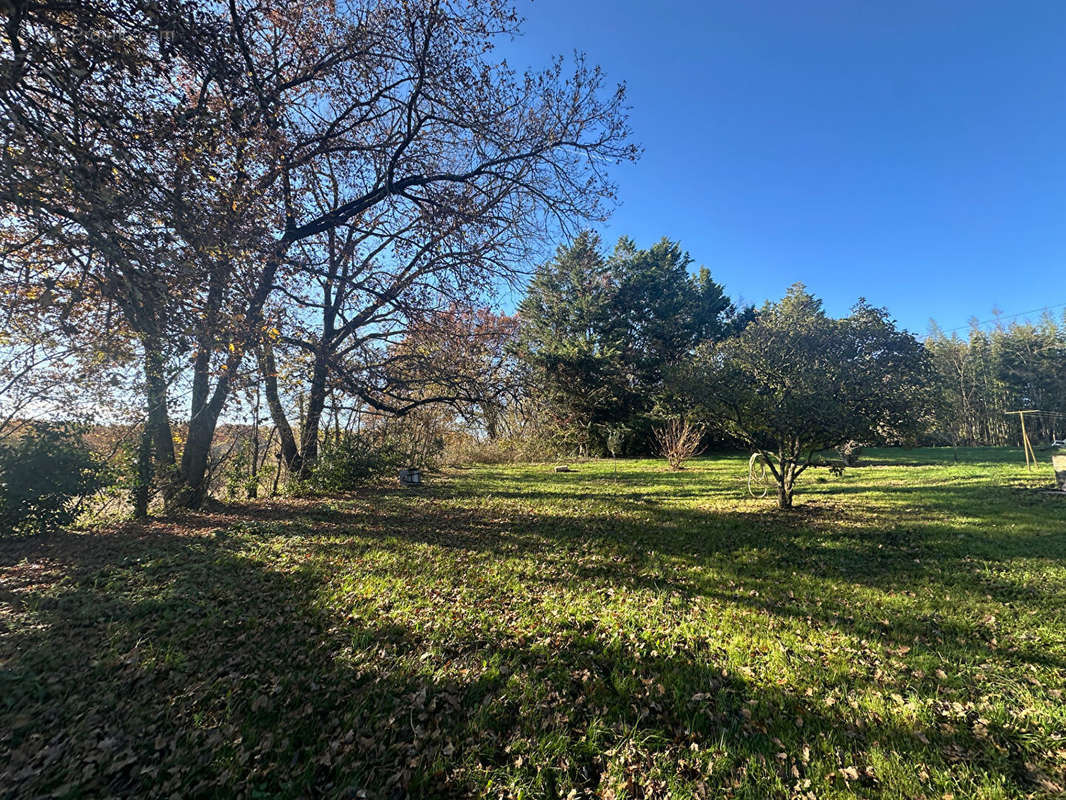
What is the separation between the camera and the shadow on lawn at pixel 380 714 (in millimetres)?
2062

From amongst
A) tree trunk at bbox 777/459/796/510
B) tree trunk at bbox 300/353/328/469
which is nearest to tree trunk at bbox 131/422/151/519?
tree trunk at bbox 300/353/328/469

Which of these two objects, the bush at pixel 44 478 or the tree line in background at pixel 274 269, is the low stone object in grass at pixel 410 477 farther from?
the bush at pixel 44 478

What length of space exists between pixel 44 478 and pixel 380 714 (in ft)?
21.4

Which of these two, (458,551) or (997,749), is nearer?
(997,749)

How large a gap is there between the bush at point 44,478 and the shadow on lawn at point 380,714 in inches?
104

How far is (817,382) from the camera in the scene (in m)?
6.82

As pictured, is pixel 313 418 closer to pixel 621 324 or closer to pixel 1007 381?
pixel 621 324

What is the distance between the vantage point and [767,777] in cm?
206

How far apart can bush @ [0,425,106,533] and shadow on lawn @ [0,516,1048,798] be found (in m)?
2.64

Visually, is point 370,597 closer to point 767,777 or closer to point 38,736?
point 38,736

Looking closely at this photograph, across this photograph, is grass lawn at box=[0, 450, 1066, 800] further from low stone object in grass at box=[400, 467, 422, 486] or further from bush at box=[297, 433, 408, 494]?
low stone object in grass at box=[400, 467, 422, 486]

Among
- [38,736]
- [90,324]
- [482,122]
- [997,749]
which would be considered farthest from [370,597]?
[482,122]

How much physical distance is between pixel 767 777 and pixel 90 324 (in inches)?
315

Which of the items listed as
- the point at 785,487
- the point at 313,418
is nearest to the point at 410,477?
the point at 313,418
